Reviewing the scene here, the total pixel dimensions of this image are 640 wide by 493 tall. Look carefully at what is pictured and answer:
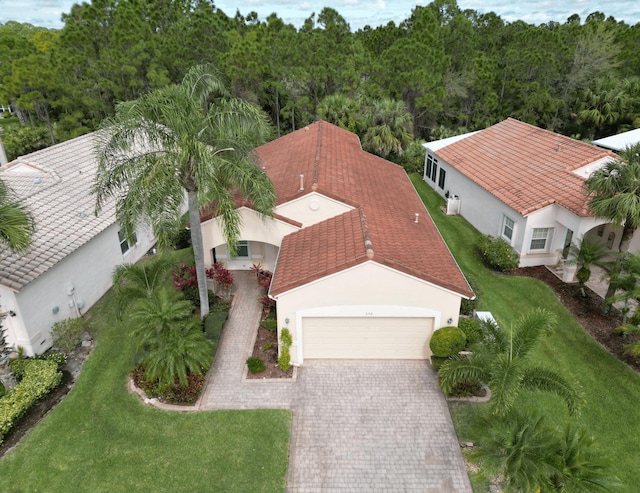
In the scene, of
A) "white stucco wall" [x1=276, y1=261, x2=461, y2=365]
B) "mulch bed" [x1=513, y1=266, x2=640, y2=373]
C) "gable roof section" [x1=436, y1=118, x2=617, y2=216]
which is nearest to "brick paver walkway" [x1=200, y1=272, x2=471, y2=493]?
"white stucco wall" [x1=276, y1=261, x2=461, y2=365]

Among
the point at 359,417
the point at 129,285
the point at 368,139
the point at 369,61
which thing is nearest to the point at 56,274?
the point at 129,285

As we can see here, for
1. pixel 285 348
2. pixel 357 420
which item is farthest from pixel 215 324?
pixel 357 420

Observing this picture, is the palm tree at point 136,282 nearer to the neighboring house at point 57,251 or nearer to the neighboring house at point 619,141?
the neighboring house at point 57,251

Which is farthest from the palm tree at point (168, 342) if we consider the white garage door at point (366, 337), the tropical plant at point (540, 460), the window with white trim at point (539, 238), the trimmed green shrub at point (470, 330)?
the window with white trim at point (539, 238)

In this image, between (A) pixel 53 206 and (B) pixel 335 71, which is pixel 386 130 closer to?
(B) pixel 335 71

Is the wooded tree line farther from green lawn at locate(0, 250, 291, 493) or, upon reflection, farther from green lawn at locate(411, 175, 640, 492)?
green lawn at locate(0, 250, 291, 493)

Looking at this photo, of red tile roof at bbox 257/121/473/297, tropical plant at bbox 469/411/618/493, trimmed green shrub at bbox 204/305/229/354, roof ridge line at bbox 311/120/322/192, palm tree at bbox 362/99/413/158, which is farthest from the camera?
palm tree at bbox 362/99/413/158
